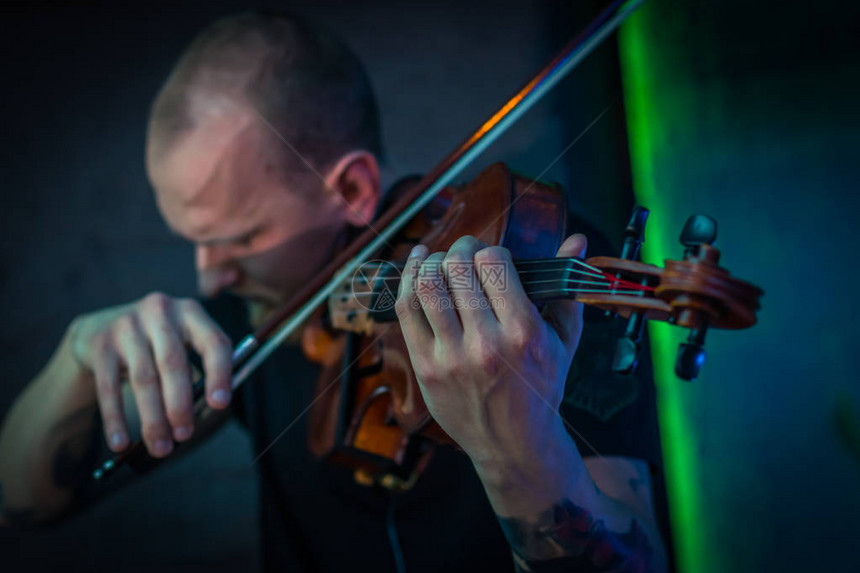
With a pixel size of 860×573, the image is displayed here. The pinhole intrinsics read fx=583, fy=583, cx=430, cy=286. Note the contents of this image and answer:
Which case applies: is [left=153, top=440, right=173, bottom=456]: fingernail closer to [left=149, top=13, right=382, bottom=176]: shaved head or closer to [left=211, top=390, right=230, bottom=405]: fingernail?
[left=211, top=390, right=230, bottom=405]: fingernail

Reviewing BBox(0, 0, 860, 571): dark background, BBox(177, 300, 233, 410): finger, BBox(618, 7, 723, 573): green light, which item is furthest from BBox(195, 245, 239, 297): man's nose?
BBox(618, 7, 723, 573): green light

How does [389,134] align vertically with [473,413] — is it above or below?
above

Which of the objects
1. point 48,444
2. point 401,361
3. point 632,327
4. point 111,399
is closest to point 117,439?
point 111,399

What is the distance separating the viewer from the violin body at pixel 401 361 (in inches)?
18.1

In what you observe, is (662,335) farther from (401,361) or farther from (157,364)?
(157,364)

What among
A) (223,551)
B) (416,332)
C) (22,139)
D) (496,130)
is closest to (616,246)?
(496,130)

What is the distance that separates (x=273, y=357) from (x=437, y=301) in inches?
23.3

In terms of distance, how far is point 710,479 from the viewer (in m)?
0.67

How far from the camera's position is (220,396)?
62cm

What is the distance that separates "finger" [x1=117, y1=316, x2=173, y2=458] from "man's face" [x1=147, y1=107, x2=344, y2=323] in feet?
0.49

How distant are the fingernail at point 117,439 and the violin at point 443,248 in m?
0.02

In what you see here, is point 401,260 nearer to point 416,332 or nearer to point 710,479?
point 416,332

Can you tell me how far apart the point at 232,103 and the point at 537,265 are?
510 mm

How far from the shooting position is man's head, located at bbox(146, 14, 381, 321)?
735 millimetres
